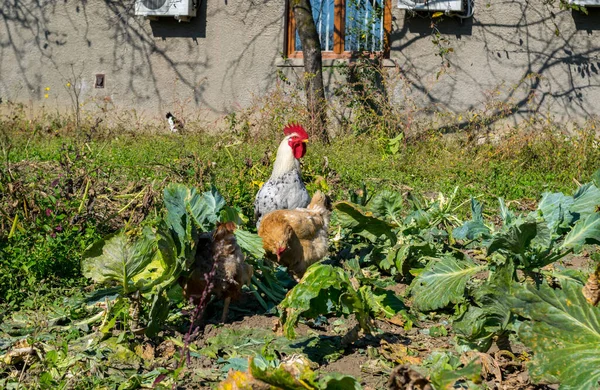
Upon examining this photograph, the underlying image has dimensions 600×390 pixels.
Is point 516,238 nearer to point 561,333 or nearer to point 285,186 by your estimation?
point 561,333

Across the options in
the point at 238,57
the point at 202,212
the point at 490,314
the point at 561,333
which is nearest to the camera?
the point at 561,333

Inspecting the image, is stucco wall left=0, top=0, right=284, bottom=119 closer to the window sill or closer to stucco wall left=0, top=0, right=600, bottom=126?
stucco wall left=0, top=0, right=600, bottom=126

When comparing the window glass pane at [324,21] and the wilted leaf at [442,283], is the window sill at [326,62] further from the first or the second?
the wilted leaf at [442,283]

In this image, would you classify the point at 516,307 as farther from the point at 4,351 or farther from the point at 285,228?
the point at 4,351

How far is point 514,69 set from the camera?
10.2 metres

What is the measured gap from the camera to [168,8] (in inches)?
432

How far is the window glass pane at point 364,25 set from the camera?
10602 millimetres

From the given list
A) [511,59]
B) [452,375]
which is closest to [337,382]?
[452,375]

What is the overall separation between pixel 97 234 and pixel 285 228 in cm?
130

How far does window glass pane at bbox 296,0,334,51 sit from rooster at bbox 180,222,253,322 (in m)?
7.92

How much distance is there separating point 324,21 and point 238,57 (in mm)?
1397

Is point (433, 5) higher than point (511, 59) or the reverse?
higher

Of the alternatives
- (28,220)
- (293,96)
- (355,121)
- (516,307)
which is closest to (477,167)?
(355,121)

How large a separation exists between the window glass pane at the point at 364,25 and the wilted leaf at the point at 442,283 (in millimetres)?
7704
